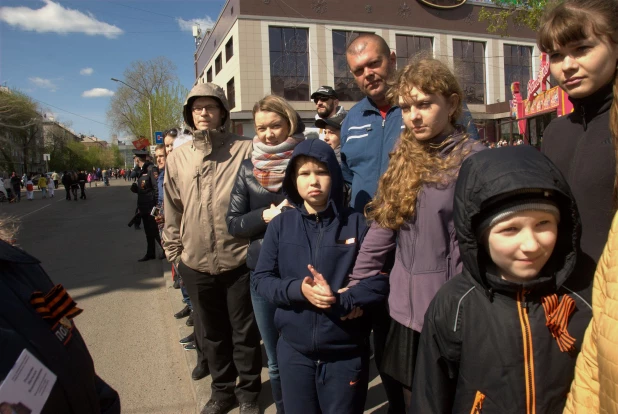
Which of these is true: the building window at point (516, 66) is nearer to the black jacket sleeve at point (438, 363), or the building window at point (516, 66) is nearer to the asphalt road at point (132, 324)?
the asphalt road at point (132, 324)

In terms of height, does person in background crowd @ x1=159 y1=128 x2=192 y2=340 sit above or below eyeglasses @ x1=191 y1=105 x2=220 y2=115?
below

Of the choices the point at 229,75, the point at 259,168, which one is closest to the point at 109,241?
the point at 259,168

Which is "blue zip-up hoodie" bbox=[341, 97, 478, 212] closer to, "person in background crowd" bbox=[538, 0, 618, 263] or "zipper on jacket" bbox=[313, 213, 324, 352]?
"zipper on jacket" bbox=[313, 213, 324, 352]

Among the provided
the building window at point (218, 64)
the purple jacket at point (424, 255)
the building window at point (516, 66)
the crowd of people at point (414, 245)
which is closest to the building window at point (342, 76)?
the building window at point (218, 64)

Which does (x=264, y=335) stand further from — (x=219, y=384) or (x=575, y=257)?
(x=575, y=257)

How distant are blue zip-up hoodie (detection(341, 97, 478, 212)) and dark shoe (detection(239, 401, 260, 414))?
5.23 feet

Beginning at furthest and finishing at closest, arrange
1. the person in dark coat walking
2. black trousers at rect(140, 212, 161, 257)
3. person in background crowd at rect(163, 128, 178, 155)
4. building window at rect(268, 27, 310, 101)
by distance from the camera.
Answer: building window at rect(268, 27, 310, 101), black trousers at rect(140, 212, 161, 257), person in background crowd at rect(163, 128, 178, 155), the person in dark coat walking

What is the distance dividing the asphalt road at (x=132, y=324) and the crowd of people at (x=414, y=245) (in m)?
0.66

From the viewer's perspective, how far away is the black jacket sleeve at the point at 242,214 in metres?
2.55

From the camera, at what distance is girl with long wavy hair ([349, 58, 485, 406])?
5.78 ft

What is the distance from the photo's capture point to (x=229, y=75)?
22.5 meters

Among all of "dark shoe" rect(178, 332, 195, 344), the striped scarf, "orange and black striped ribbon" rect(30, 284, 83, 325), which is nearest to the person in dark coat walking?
"orange and black striped ribbon" rect(30, 284, 83, 325)

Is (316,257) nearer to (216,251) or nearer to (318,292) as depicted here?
(318,292)

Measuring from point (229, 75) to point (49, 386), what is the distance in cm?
2299
